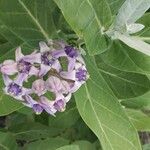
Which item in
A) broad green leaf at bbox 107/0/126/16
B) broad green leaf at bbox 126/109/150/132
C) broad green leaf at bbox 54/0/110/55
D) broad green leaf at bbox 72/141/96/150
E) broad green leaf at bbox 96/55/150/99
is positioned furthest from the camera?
broad green leaf at bbox 126/109/150/132

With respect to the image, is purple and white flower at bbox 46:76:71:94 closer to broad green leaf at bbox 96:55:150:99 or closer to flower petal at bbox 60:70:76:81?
flower petal at bbox 60:70:76:81

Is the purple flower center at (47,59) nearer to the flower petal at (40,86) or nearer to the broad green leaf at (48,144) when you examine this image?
the flower petal at (40,86)

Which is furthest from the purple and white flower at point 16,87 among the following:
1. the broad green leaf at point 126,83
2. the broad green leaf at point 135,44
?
the broad green leaf at point 126,83

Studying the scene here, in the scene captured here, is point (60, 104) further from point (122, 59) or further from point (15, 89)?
point (122, 59)

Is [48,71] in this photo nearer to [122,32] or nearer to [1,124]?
[122,32]

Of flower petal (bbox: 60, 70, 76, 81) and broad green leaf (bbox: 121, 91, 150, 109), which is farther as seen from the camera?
broad green leaf (bbox: 121, 91, 150, 109)

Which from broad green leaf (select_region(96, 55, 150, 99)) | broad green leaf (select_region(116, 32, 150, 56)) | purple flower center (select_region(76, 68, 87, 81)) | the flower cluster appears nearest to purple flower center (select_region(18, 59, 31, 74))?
the flower cluster
